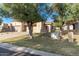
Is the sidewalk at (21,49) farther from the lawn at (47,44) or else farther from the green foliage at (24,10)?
the green foliage at (24,10)

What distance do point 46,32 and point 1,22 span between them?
2.44 feet

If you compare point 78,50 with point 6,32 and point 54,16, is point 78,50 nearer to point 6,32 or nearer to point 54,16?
point 54,16

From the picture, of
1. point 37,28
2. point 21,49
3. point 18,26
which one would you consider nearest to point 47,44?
point 37,28

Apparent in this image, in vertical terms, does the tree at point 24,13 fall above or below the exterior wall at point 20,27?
above

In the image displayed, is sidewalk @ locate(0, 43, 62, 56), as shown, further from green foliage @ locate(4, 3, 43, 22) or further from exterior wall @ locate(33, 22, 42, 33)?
green foliage @ locate(4, 3, 43, 22)

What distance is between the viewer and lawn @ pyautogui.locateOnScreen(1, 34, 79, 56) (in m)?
4.40

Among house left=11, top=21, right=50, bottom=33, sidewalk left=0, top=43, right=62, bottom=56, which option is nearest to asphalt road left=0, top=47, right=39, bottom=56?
sidewalk left=0, top=43, right=62, bottom=56

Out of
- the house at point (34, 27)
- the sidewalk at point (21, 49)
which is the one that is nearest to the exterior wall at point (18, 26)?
the house at point (34, 27)

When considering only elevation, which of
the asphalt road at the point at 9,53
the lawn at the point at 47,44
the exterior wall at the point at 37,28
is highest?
the exterior wall at the point at 37,28

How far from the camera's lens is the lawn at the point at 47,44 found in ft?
14.4

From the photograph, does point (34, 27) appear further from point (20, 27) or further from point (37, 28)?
point (20, 27)

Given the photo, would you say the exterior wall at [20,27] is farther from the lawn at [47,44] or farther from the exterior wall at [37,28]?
the lawn at [47,44]

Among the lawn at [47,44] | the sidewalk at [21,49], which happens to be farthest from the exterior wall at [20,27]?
the sidewalk at [21,49]

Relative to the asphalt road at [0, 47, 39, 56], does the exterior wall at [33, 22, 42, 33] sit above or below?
above
